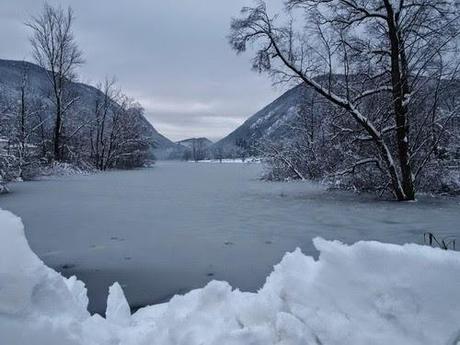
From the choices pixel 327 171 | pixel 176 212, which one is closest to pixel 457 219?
pixel 176 212

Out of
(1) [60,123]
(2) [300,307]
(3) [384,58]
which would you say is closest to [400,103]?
(3) [384,58]

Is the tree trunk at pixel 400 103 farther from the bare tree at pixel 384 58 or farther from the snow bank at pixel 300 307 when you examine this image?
the snow bank at pixel 300 307

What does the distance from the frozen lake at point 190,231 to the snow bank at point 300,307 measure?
143 cm

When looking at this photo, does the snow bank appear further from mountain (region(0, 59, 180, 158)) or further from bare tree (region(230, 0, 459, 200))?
mountain (region(0, 59, 180, 158))

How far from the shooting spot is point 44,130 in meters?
36.5

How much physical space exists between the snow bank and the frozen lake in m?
1.43

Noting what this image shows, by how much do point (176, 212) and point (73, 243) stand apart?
13.8 feet

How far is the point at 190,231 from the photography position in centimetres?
836

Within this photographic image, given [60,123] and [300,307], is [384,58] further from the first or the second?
[60,123]

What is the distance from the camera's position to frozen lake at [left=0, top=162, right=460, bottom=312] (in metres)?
5.35

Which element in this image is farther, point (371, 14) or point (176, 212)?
point (371, 14)

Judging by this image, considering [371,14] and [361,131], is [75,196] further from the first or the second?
[371,14]

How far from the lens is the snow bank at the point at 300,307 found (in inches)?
106

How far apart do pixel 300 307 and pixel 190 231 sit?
18.1 feet
